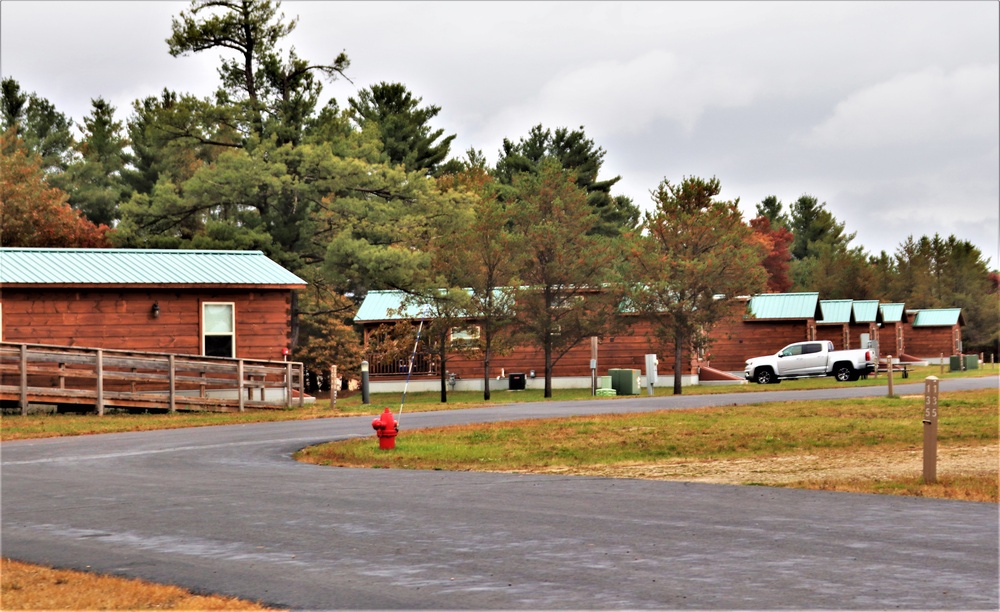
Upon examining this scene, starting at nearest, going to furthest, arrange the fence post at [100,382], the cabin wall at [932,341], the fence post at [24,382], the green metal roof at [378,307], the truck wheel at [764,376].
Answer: the fence post at [24,382] → the fence post at [100,382] → the green metal roof at [378,307] → the truck wheel at [764,376] → the cabin wall at [932,341]

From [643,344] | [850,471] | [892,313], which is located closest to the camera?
[850,471]

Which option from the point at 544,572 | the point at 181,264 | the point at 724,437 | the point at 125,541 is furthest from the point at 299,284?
the point at 544,572

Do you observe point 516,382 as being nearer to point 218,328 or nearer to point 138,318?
point 218,328

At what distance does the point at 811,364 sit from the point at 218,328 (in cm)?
3042

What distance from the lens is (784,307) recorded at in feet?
207

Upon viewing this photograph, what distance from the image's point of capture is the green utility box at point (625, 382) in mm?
45719

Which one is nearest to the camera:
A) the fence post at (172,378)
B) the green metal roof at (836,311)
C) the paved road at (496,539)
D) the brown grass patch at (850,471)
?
the paved road at (496,539)

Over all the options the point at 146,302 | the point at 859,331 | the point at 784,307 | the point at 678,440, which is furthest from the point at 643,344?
the point at 678,440

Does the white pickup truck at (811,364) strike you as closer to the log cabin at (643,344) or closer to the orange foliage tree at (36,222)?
the log cabin at (643,344)

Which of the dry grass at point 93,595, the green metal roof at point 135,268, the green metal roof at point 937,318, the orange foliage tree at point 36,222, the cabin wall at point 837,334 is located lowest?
the dry grass at point 93,595

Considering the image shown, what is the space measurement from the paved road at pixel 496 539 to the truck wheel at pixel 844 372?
129 ft

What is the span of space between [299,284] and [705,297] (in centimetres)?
1922

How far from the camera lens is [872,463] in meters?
16.9

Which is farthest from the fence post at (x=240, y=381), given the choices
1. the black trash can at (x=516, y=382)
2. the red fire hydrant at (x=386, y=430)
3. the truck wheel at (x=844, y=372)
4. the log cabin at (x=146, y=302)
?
the truck wheel at (x=844, y=372)
